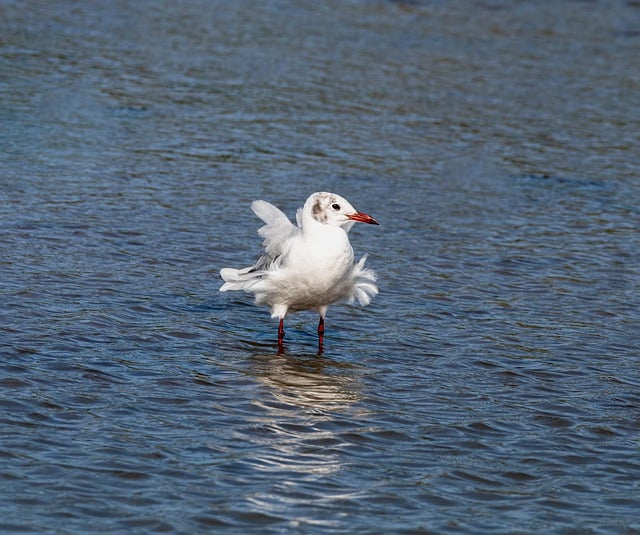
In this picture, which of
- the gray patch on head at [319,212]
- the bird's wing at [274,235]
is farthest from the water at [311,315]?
the gray patch on head at [319,212]

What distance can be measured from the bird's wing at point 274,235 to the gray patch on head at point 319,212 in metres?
0.31

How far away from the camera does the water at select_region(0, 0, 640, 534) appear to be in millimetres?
7641

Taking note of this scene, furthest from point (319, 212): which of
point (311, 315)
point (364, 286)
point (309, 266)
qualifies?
point (311, 315)

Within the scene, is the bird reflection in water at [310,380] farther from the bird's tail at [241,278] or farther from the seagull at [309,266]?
the bird's tail at [241,278]

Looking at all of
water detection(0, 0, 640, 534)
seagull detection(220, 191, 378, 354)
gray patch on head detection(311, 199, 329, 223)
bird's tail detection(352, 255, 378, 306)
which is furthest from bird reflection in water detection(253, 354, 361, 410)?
gray patch on head detection(311, 199, 329, 223)

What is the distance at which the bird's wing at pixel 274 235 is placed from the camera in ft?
35.9

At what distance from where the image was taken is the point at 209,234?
1438 cm

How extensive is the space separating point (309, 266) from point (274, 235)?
2.30ft

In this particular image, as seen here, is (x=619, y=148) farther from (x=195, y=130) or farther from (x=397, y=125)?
(x=195, y=130)

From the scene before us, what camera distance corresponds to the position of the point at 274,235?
11.1 metres

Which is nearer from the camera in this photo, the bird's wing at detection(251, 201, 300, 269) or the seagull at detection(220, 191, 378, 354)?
the seagull at detection(220, 191, 378, 354)

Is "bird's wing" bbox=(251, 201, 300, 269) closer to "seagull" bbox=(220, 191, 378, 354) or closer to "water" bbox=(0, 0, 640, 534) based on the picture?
"seagull" bbox=(220, 191, 378, 354)

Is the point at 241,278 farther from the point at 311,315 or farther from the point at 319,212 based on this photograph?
the point at 311,315

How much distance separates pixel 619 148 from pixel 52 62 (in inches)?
432
